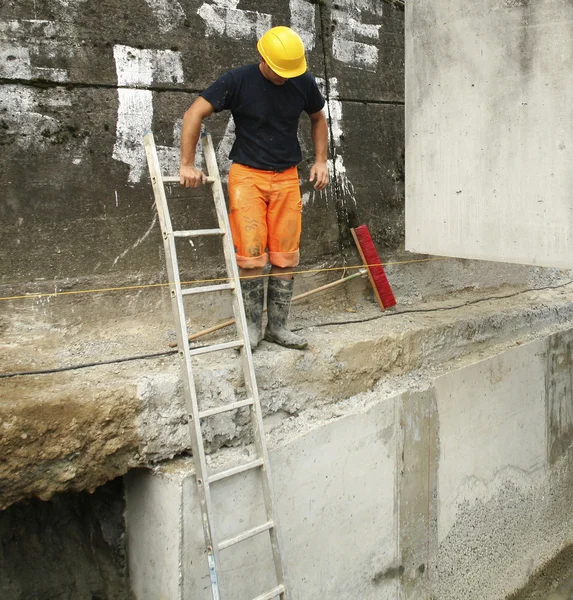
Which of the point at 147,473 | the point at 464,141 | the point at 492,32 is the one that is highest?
the point at 492,32

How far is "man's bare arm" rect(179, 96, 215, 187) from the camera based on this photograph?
128 inches

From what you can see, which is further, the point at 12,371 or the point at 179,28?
the point at 179,28

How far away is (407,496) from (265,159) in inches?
93.2

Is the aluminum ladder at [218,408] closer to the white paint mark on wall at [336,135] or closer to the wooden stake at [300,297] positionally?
the wooden stake at [300,297]

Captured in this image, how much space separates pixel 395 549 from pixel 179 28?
3.65 metres

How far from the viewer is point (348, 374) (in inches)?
150

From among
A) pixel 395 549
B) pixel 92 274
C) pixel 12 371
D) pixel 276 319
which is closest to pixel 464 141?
pixel 276 319

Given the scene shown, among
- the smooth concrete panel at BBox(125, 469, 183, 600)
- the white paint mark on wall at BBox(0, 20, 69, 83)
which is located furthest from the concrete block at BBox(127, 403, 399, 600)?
the white paint mark on wall at BBox(0, 20, 69, 83)

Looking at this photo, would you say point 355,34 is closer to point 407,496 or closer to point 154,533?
Answer: point 407,496

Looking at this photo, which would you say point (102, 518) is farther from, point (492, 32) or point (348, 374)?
point (492, 32)

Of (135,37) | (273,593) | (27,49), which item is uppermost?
(135,37)

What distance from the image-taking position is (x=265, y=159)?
3436 mm

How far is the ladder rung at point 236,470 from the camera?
2885mm

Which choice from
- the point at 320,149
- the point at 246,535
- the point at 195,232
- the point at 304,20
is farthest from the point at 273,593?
the point at 304,20
